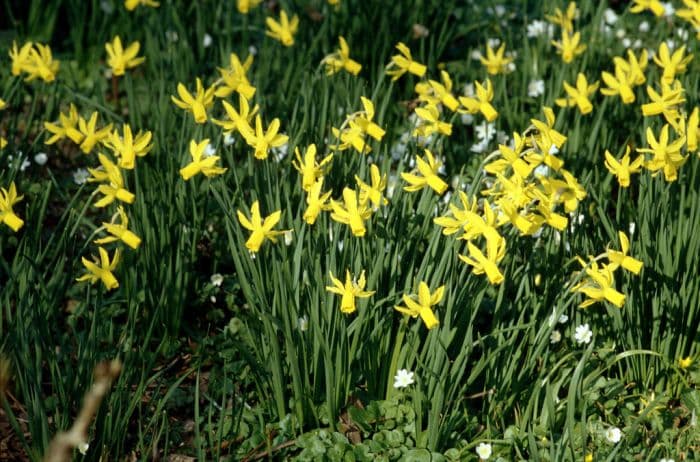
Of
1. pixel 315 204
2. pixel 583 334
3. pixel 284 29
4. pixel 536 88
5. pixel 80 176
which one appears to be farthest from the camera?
pixel 536 88

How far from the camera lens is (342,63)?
3.32 m

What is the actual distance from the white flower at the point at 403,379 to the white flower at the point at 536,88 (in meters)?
1.79

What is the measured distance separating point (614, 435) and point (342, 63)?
1657 millimetres

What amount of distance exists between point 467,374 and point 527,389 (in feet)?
0.62

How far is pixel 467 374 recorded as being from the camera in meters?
2.70

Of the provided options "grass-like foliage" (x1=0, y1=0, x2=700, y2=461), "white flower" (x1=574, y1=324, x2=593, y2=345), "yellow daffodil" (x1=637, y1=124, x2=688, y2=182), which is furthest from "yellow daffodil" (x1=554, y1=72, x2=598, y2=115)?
"white flower" (x1=574, y1=324, x2=593, y2=345)

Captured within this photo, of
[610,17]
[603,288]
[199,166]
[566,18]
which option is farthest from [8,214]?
[610,17]

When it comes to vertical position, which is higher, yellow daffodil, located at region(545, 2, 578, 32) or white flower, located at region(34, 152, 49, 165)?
yellow daffodil, located at region(545, 2, 578, 32)

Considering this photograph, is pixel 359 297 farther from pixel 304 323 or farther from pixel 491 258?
pixel 491 258

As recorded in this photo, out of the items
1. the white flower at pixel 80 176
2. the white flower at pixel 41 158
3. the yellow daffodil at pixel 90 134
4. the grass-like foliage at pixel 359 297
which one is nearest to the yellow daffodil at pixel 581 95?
the grass-like foliage at pixel 359 297

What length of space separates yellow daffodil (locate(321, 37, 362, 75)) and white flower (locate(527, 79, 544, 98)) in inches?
36.0

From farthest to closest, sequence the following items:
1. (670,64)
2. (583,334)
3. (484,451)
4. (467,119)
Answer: (467,119), (670,64), (583,334), (484,451)

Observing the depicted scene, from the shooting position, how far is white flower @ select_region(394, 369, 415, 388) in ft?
8.13

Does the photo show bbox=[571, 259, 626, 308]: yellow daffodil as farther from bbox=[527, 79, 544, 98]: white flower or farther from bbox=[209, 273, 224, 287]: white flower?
bbox=[527, 79, 544, 98]: white flower
